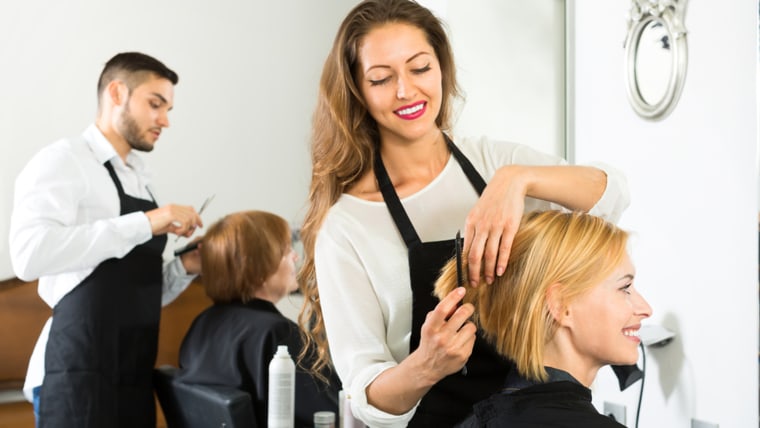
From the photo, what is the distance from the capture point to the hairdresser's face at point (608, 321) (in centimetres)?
139

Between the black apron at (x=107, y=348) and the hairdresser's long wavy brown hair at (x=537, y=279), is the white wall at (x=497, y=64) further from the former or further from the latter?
the hairdresser's long wavy brown hair at (x=537, y=279)

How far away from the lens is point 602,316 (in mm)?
1392

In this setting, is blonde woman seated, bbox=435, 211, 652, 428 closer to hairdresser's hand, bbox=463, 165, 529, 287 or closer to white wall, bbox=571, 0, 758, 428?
hairdresser's hand, bbox=463, 165, 529, 287

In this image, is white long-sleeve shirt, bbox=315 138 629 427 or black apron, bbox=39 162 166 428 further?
black apron, bbox=39 162 166 428

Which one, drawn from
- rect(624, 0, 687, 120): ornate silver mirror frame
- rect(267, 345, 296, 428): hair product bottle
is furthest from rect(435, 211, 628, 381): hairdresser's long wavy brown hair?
rect(267, 345, 296, 428): hair product bottle

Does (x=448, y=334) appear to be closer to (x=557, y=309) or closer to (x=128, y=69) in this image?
(x=557, y=309)

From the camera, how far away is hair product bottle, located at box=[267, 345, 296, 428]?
2.11m

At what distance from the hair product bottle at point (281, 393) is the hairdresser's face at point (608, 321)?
964 mm

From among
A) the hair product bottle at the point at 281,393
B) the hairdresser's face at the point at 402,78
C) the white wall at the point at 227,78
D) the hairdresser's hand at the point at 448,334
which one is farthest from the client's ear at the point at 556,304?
the white wall at the point at 227,78

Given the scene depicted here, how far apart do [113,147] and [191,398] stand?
3.11ft

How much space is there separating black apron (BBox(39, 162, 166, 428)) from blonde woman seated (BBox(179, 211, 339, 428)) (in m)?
0.16

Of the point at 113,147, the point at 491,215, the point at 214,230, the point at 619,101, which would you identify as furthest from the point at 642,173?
the point at 113,147

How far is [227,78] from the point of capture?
3816 mm

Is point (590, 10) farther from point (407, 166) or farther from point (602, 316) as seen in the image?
point (602, 316)
